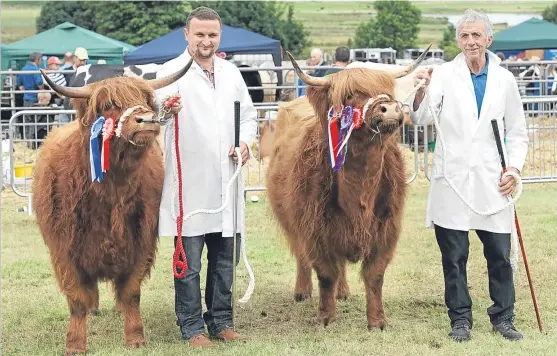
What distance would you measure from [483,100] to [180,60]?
195 centimetres

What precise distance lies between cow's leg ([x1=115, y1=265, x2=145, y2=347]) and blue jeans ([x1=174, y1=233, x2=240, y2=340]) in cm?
26

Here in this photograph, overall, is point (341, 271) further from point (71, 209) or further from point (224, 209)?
point (71, 209)

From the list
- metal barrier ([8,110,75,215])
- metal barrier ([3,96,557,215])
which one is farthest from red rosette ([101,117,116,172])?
metal barrier ([3,96,557,215])

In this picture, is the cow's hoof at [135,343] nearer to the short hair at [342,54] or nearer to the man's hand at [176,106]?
the man's hand at [176,106]

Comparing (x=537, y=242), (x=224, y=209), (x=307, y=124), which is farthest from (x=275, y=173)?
(x=537, y=242)

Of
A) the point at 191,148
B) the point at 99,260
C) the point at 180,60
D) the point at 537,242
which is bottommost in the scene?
the point at 537,242

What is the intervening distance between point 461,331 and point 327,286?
1.05m

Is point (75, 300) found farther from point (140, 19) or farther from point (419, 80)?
point (140, 19)

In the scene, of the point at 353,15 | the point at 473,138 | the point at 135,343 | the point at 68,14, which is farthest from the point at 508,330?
A: the point at 353,15

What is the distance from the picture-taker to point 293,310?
734 centimetres

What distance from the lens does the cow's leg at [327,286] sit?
6680mm

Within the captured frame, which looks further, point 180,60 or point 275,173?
point 275,173

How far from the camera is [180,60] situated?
6188 mm

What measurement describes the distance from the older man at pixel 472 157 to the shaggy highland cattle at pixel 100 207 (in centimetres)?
169
